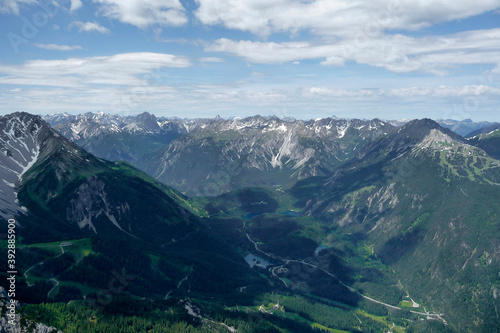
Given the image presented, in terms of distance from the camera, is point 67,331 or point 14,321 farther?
point 67,331

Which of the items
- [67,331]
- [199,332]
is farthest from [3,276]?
[199,332]

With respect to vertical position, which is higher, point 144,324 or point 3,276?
point 3,276

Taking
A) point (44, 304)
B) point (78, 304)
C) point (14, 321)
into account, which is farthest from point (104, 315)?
point (14, 321)

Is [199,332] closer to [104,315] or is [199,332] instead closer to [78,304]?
[104,315]

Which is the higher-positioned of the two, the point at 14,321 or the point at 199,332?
the point at 14,321

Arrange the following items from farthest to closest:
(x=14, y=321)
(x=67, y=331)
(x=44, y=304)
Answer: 1. (x=44, y=304)
2. (x=67, y=331)
3. (x=14, y=321)

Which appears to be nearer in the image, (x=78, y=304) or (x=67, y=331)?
(x=67, y=331)

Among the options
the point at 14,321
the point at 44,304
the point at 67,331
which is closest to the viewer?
the point at 14,321

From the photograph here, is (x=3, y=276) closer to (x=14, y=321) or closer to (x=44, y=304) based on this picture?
(x=44, y=304)

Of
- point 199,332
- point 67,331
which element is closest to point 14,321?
point 67,331
